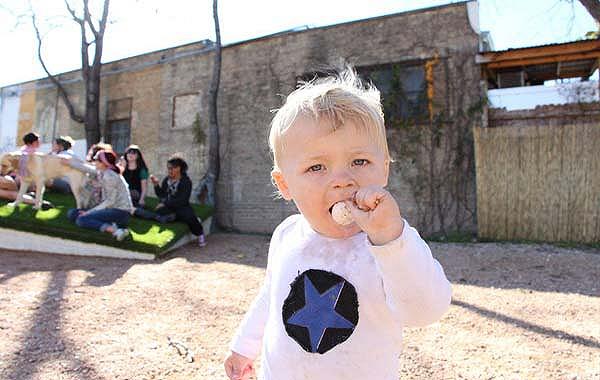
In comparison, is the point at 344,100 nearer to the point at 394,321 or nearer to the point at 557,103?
the point at 394,321

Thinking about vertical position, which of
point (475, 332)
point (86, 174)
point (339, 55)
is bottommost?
point (475, 332)

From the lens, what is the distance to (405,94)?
36.1 feet

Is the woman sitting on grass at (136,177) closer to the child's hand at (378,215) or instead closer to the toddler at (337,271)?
the toddler at (337,271)

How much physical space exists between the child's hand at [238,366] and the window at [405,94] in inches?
383

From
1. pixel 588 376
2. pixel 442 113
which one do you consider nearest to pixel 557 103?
pixel 442 113

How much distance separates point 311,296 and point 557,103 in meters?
10.00

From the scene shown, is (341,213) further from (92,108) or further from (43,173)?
(92,108)

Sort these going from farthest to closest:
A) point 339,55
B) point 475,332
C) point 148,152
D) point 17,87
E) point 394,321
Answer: point 17,87, point 148,152, point 339,55, point 475,332, point 394,321

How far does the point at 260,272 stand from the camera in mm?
6426

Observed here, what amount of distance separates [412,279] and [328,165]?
375 millimetres

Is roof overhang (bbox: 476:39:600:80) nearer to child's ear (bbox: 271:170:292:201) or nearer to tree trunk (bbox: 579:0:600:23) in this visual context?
tree trunk (bbox: 579:0:600:23)

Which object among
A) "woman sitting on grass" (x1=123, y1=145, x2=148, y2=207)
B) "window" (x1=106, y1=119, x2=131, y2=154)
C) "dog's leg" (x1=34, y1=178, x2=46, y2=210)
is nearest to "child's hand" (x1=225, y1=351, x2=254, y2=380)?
"dog's leg" (x1=34, y1=178, x2=46, y2=210)

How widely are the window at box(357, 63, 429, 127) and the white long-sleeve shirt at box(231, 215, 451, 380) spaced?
388 inches

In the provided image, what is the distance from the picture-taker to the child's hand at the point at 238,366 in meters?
1.67
